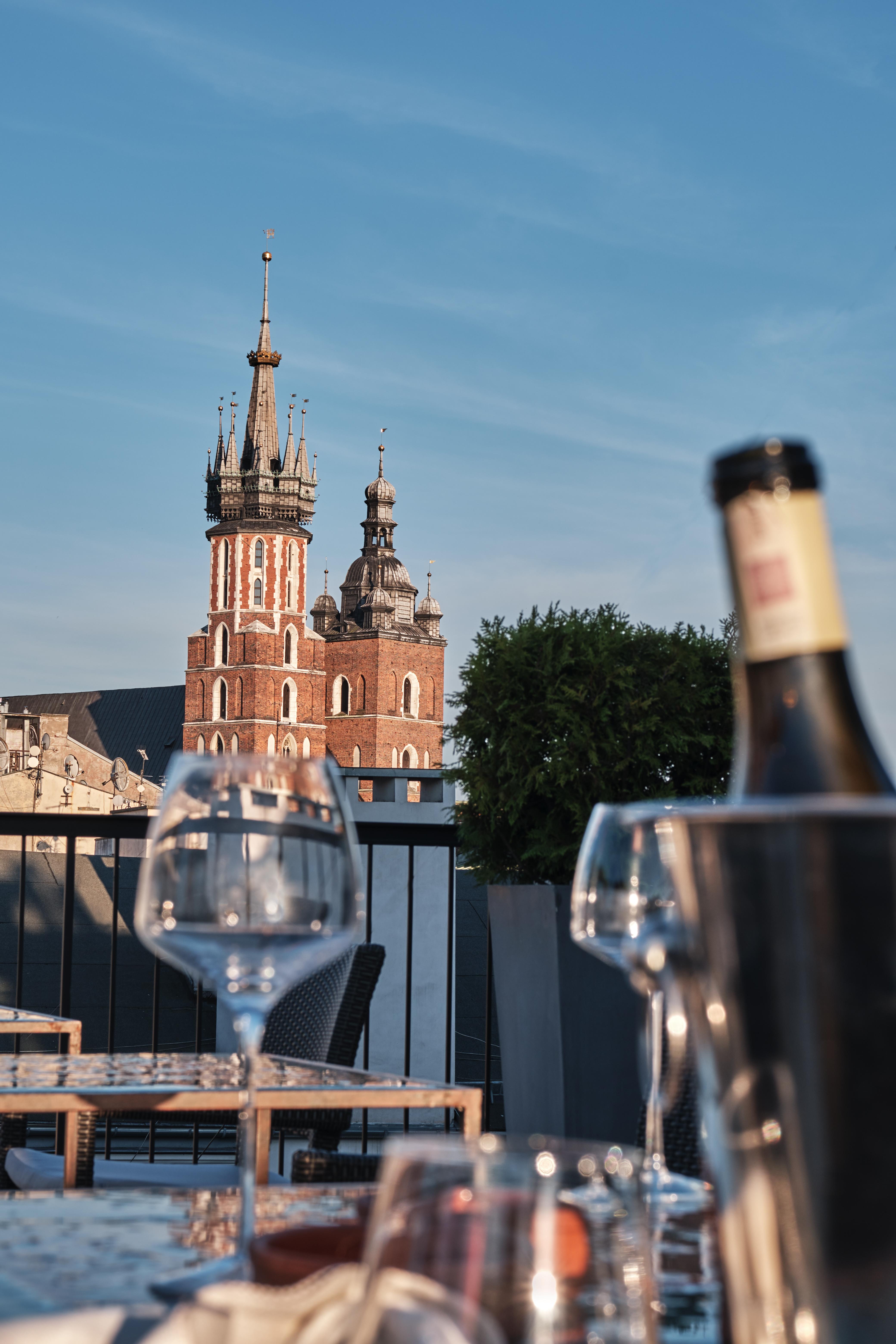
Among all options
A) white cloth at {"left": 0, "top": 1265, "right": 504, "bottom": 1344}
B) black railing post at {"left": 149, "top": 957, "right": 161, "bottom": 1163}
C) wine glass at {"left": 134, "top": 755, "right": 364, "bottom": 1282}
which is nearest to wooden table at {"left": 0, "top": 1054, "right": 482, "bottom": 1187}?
wine glass at {"left": 134, "top": 755, "right": 364, "bottom": 1282}

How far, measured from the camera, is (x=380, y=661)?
6650 centimetres

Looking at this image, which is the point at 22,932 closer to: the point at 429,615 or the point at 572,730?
the point at 572,730

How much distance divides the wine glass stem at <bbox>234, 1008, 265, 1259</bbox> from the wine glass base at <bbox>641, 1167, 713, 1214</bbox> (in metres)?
0.27

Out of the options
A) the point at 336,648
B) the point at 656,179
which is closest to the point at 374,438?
the point at 336,648

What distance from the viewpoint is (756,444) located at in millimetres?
496

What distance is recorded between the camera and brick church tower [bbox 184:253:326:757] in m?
63.6

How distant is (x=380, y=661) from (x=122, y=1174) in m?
64.1

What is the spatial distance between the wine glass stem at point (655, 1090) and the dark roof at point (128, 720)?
239 feet

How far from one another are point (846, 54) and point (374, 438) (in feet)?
232

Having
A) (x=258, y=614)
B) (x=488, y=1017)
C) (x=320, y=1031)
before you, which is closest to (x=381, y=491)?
(x=258, y=614)

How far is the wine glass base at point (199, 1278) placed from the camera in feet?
2.34

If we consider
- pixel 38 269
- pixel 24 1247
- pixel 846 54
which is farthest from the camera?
pixel 38 269

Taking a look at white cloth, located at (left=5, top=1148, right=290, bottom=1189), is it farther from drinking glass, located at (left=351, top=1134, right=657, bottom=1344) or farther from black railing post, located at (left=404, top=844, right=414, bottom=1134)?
drinking glass, located at (left=351, top=1134, right=657, bottom=1344)

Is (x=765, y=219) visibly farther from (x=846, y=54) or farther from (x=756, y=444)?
(x=756, y=444)
